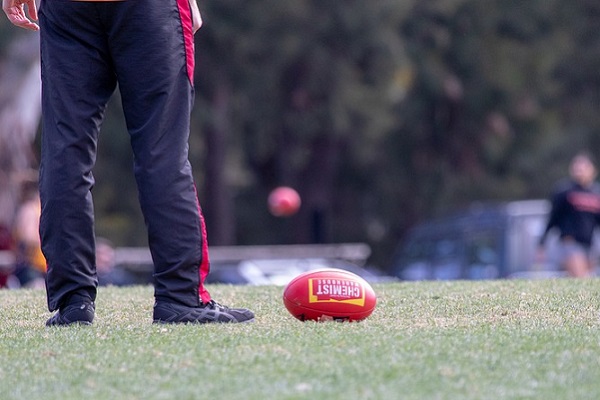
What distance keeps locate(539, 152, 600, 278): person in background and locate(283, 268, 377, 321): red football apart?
11900 millimetres

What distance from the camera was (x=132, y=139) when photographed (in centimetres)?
527

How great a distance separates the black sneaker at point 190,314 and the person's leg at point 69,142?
1.17ft

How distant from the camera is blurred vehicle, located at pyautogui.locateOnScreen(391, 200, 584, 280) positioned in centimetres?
2042

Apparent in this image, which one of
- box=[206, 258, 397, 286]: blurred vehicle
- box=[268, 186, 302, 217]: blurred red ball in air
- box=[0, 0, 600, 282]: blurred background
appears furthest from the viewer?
box=[268, 186, 302, 217]: blurred red ball in air

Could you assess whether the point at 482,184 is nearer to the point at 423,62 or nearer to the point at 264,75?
the point at 423,62

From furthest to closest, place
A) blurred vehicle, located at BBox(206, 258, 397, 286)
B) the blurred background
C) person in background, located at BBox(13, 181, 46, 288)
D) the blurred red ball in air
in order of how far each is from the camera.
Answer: the blurred red ball in air < the blurred background < blurred vehicle, located at BBox(206, 258, 397, 286) < person in background, located at BBox(13, 181, 46, 288)

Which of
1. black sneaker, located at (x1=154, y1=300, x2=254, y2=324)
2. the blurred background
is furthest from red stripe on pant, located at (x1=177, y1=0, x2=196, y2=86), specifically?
the blurred background

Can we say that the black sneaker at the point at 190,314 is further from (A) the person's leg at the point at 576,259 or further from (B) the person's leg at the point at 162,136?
(A) the person's leg at the point at 576,259

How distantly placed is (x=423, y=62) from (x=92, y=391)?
84.6ft

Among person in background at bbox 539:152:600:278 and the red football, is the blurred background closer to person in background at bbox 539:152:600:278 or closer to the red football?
person in background at bbox 539:152:600:278

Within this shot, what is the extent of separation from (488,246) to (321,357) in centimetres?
1742

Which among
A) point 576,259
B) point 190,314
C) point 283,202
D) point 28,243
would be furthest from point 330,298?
point 283,202

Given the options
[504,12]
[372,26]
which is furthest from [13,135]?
[504,12]

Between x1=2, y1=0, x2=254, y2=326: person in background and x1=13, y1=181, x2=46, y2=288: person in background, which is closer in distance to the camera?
x1=2, y1=0, x2=254, y2=326: person in background
